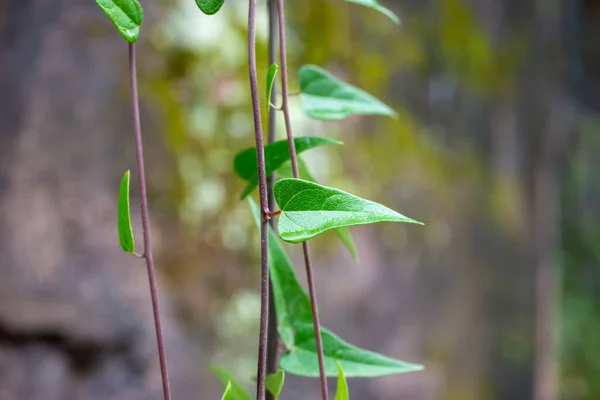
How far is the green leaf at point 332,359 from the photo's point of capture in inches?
11.6

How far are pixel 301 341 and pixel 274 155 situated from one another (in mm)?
98

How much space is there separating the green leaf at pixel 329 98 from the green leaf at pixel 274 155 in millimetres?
49

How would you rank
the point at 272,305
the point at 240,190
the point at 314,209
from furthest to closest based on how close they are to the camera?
the point at 240,190 < the point at 272,305 < the point at 314,209

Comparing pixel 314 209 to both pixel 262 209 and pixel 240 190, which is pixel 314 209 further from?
pixel 240 190

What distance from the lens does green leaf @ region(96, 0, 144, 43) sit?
0.79 ft

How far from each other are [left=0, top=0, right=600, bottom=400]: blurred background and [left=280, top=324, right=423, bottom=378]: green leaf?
1.42 feet

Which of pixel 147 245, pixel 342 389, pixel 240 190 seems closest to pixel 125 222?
pixel 147 245

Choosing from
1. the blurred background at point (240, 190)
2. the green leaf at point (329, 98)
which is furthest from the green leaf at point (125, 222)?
the blurred background at point (240, 190)

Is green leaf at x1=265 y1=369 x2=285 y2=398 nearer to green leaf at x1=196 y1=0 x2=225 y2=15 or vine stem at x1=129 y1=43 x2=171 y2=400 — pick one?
vine stem at x1=129 y1=43 x2=171 y2=400

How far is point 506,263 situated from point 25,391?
116 cm

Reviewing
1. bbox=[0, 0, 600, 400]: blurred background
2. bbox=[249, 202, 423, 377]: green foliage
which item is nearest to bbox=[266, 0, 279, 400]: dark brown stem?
bbox=[249, 202, 423, 377]: green foliage

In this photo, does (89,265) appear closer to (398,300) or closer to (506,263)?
(398,300)

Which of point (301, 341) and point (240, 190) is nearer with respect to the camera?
point (301, 341)

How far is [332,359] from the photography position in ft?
0.99
